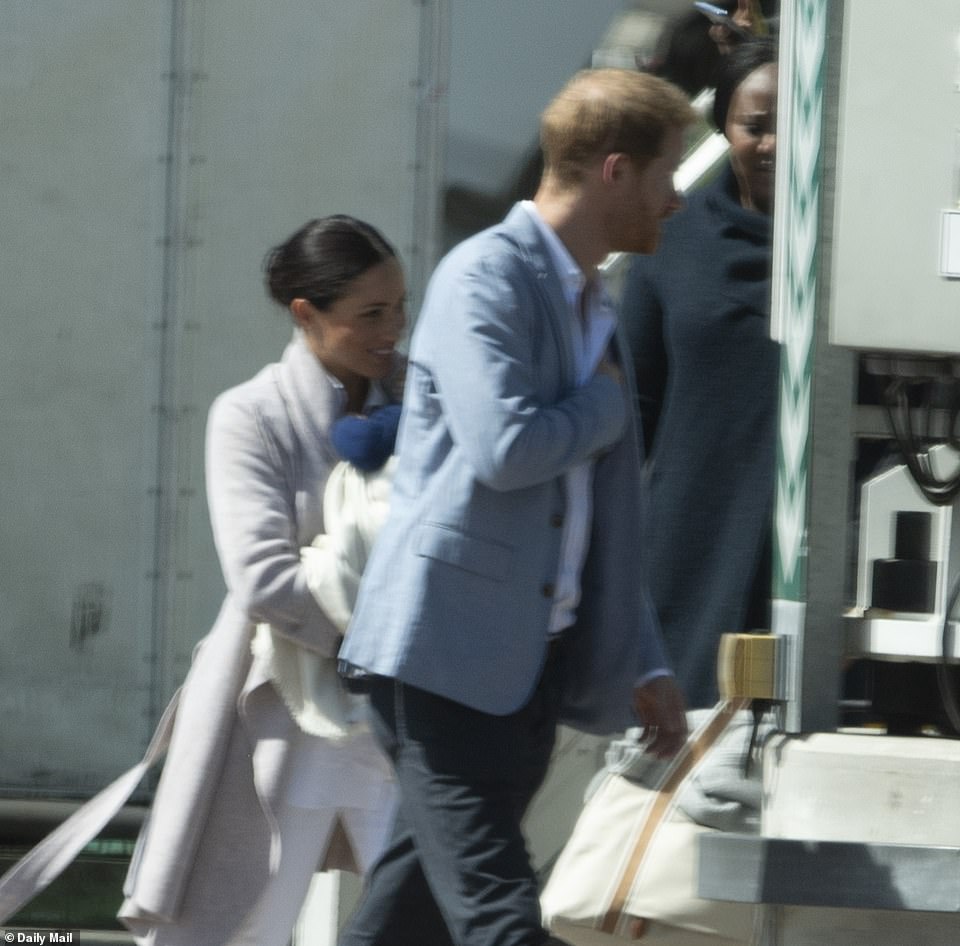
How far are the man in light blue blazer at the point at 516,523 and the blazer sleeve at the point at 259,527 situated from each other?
599 millimetres

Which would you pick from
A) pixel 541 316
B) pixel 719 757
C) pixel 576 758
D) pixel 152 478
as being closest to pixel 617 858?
pixel 719 757

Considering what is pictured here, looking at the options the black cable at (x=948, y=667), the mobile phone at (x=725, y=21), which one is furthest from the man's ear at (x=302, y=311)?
the mobile phone at (x=725, y=21)

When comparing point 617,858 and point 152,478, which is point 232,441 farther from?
point 152,478

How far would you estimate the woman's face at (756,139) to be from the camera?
3867 millimetres

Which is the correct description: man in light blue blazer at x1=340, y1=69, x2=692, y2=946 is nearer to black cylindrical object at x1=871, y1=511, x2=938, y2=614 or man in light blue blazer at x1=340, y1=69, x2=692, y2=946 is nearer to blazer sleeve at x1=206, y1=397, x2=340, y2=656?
black cylindrical object at x1=871, y1=511, x2=938, y2=614

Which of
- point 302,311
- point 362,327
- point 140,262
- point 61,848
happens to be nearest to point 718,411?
point 362,327

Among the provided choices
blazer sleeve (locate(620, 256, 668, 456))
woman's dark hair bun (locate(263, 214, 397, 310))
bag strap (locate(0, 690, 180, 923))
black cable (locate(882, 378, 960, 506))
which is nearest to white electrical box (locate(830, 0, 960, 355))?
black cable (locate(882, 378, 960, 506))

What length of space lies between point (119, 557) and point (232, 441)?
9.44 ft

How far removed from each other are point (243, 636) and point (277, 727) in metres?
0.16

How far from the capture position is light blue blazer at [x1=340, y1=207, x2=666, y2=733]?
9.70 ft

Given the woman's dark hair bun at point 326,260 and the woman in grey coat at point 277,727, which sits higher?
the woman's dark hair bun at point 326,260

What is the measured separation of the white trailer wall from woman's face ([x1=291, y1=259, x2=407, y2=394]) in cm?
257

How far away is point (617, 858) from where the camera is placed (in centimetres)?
338

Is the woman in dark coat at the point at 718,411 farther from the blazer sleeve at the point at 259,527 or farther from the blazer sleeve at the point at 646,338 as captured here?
the blazer sleeve at the point at 259,527
